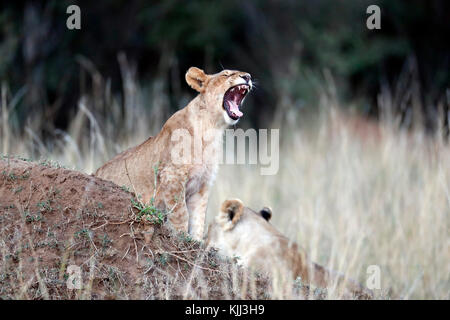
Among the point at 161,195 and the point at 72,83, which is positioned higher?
the point at 72,83

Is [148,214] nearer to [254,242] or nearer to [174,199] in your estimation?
[174,199]

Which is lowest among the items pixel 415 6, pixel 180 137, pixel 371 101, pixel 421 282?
pixel 421 282

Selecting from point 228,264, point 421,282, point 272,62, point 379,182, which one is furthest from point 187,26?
point 228,264

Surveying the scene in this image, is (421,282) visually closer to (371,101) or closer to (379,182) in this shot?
(379,182)

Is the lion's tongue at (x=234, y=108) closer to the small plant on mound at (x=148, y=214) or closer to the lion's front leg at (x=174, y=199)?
the lion's front leg at (x=174, y=199)

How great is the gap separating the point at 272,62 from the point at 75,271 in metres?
16.9

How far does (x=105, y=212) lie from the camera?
4801 millimetres

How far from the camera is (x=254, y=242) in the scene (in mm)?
6988

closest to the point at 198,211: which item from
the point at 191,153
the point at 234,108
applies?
the point at 191,153

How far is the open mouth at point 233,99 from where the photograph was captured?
19.8ft

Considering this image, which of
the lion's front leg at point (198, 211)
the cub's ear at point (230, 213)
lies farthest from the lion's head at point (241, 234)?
the lion's front leg at point (198, 211)

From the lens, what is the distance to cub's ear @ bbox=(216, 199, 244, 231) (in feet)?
23.0

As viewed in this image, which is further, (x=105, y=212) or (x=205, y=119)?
(x=205, y=119)

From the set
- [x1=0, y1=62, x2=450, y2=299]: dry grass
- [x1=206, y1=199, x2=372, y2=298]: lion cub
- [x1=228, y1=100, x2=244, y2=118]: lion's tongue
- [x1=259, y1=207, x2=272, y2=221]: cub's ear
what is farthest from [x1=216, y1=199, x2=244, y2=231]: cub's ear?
[x1=228, y1=100, x2=244, y2=118]: lion's tongue
